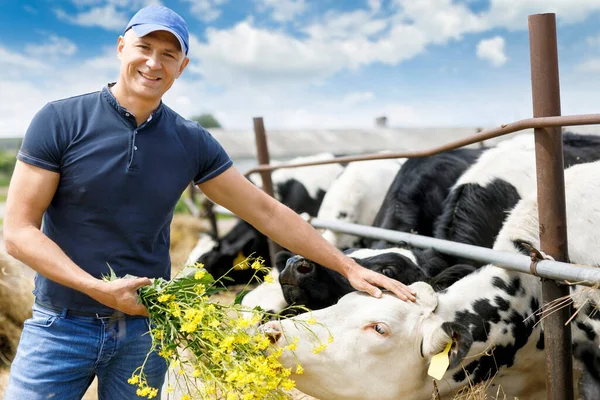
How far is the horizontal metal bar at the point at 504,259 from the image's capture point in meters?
2.39

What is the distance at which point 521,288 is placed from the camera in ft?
9.80

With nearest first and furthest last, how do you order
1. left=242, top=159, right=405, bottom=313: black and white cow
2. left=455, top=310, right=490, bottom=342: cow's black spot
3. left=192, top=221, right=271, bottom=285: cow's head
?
left=455, top=310, right=490, bottom=342: cow's black spot < left=242, top=159, right=405, bottom=313: black and white cow < left=192, top=221, right=271, bottom=285: cow's head

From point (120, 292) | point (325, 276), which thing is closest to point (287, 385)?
point (120, 292)

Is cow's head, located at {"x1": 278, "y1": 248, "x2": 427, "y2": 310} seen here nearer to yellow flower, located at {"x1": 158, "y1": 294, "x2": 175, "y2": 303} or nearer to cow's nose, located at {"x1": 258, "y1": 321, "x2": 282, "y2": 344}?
cow's nose, located at {"x1": 258, "y1": 321, "x2": 282, "y2": 344}

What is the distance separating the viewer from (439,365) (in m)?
2.47

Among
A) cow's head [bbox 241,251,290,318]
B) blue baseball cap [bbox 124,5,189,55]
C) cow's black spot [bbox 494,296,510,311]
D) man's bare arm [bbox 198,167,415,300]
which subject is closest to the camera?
blue baseball cap [bbox 124,5,189,55]

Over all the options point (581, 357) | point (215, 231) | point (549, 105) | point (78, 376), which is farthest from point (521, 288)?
point (215, 231)

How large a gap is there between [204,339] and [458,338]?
39.7 inches

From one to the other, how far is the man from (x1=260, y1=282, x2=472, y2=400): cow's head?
1.83 feet

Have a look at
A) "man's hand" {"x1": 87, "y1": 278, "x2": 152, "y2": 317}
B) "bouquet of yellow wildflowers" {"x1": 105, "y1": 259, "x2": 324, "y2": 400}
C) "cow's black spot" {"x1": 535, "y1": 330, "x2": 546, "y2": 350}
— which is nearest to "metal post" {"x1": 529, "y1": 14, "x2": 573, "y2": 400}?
"cow's black spot" {"x1": 535, "y1": 330, "x2": 546, "y2": 350}

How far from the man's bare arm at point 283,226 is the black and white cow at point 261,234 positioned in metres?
4.65

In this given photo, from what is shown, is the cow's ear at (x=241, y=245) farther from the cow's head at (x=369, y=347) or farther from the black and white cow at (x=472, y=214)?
the cow's head at (x=369, y=347)

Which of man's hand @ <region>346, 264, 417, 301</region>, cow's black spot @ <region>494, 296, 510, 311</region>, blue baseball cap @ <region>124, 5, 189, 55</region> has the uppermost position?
blue baseball cap @ <region>124, 5, 189, 55</region>

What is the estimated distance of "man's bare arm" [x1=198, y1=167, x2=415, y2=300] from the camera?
8.61 feet
